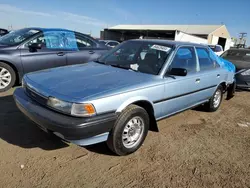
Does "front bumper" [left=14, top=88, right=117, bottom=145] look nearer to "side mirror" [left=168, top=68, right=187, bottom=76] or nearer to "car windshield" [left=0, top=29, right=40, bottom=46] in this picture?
"side mirror" [left=168, top=68, right=187, bottom=76]

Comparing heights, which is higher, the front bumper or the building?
the building

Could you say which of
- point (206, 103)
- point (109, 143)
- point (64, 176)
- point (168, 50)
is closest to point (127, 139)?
point (109, 143)

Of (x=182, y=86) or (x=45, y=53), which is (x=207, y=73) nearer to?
(x=182, y=86)

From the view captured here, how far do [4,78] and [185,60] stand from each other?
4.08 metres

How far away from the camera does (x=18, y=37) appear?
5.56 metres

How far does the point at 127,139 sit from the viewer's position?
9.66 feet

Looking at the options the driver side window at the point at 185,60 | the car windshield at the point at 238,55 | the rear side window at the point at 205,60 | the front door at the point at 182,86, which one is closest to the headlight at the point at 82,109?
the front door at the point at 182,86

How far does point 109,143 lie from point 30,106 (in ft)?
3.61

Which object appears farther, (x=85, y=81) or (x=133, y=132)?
(x=133, y=132)

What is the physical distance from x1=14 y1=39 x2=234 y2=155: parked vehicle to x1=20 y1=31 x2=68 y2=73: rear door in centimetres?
216

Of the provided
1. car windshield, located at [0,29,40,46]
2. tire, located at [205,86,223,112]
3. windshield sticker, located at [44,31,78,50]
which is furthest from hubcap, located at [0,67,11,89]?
tire, located at [205,86,223,112]

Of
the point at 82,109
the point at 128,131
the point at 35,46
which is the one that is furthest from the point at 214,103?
the point at 35,46

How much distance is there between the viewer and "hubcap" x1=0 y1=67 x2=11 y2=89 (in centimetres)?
504

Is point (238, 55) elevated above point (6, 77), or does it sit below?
above
